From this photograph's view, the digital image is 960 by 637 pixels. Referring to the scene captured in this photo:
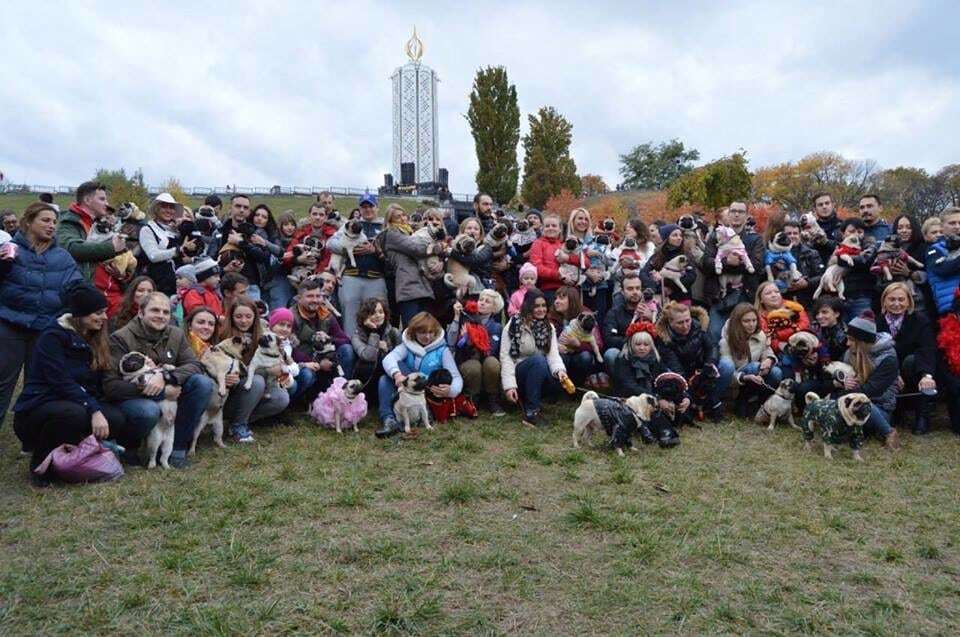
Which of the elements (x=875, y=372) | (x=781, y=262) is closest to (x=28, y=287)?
(x=875, y=372)

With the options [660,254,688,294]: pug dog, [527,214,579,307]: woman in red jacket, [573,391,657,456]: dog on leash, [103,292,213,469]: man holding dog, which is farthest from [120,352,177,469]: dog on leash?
[660,254,688,294]: pug dog

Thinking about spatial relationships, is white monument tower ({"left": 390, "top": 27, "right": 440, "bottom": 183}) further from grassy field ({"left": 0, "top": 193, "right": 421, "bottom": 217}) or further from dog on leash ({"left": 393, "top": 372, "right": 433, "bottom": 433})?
dog on leash ({"left": 393, "top": 372, "right": 433, "bottom": 433})

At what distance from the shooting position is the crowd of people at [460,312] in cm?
462

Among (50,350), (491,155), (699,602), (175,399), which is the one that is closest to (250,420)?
(175,399)

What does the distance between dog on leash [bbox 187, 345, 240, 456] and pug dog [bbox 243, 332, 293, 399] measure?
0.73 ft

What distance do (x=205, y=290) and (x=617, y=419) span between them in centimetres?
382

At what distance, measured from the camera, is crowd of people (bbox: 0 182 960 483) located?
4.62 metres

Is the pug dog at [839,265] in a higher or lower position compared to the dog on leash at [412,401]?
higher

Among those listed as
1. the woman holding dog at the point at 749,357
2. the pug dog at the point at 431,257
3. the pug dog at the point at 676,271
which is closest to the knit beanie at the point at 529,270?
the pug dog at the point at 431,257

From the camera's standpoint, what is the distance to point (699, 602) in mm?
2820

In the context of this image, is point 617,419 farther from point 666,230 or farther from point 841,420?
point 666,230

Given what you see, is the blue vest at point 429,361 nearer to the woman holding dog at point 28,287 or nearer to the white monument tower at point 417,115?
the woman holding dog at point 28,287

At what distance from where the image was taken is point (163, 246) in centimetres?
603

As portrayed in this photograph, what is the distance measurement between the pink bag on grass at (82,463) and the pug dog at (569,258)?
14.4 feet
